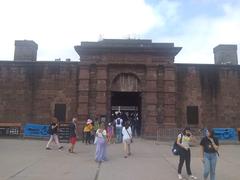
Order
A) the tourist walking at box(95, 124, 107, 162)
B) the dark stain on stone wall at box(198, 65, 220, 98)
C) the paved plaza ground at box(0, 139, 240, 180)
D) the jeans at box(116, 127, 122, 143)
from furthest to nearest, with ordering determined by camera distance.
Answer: the dark stain on stone wall at box(198, 65, 220, 98) → the jeans at box(116, 127, 122, 143) → the tourist walking at box(95, 124, 107, 162) → the paved plaza ground at box(0, 139, 240, 180)

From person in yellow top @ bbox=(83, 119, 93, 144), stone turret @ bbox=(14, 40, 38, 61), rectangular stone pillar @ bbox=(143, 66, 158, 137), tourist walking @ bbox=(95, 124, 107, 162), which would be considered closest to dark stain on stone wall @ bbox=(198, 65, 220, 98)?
rectangular stone pillar @ bbox=(143, 66, 158, 137)

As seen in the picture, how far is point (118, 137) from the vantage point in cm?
2342

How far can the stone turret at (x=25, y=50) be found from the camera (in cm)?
3038

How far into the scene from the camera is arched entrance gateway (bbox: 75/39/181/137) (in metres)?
26.8

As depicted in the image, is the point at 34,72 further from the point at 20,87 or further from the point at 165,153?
Answer: the point at 165,153

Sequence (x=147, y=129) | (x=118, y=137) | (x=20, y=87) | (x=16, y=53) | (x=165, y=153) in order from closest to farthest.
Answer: (x=165, y=153)
(x=118, y=137)
(x=147, y=129)
(x=20, y=87)
(x=16, y=53)

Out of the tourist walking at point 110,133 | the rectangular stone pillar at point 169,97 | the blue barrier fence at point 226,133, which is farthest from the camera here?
the rectangular stone pillar at point 169,97

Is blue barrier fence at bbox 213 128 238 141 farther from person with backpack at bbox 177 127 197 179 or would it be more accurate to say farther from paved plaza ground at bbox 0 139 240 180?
person with backpack at bbox 177 127 197 179

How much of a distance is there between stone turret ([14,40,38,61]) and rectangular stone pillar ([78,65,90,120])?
550 cm

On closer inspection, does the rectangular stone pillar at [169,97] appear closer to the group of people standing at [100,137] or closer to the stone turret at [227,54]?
the group of people standing at [100,137]

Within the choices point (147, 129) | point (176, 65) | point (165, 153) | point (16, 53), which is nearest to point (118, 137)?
point (147, 129)

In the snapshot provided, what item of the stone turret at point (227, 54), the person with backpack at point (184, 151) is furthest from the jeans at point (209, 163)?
the stone turret at point (227, 54)

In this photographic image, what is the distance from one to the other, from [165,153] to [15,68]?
14468mm

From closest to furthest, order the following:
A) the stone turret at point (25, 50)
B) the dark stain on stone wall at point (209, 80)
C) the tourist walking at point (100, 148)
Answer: the tourist walking at point (100, 148)
the dark stain on stone wall at point (209, 80)
the stone turret at point (25, 50)
